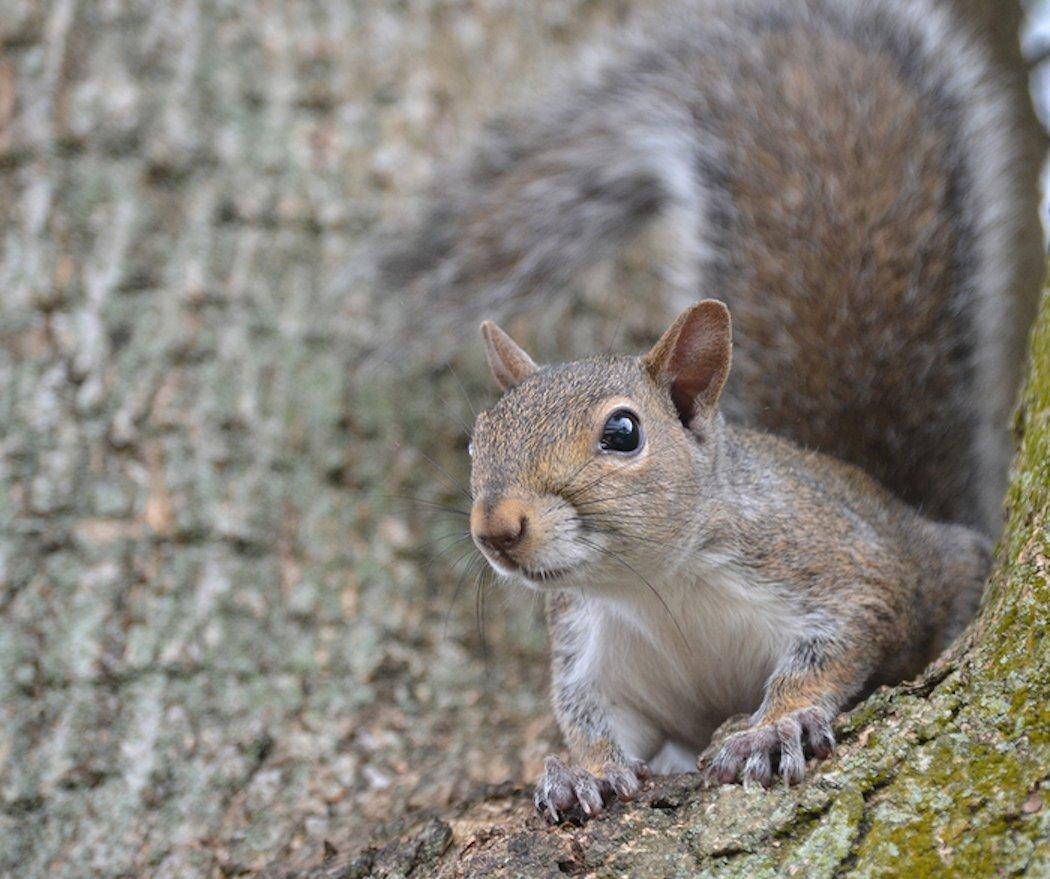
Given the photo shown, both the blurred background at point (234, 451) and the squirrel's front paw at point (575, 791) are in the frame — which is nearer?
the squirrel's front paw at point (575, 791)

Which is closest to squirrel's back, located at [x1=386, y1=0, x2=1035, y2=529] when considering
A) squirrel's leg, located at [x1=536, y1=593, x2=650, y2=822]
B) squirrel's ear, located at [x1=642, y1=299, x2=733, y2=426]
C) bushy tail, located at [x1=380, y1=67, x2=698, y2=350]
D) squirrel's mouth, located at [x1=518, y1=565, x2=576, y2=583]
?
bushy tail, located at [x1=380, y1=67, x2=698, y2=350]

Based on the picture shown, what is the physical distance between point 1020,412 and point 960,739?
1.78 feet

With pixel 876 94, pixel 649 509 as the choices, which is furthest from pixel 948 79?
pixel 649 509

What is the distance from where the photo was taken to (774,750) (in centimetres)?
131

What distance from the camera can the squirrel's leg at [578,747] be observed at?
139 centimetres

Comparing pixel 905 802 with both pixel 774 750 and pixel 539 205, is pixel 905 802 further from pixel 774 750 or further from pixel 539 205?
pixel 539 205

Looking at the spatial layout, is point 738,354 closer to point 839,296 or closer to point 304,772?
point 839,296

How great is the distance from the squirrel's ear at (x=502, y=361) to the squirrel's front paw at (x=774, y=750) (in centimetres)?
62

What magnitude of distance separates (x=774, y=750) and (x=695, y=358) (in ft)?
1.72

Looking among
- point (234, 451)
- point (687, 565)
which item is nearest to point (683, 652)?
point (687, 565)

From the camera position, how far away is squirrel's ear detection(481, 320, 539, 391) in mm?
1717

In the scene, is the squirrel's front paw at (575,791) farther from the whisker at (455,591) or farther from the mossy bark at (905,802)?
the whisker at (455,591)

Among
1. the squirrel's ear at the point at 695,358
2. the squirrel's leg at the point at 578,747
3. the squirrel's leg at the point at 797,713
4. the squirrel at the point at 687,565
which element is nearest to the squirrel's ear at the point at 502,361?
the squirrel at the point at 687,565

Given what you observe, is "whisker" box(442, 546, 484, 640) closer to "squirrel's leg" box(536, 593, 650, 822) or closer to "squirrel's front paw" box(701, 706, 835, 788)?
"squirrel's leg" box(536, 593, 650, 822)
